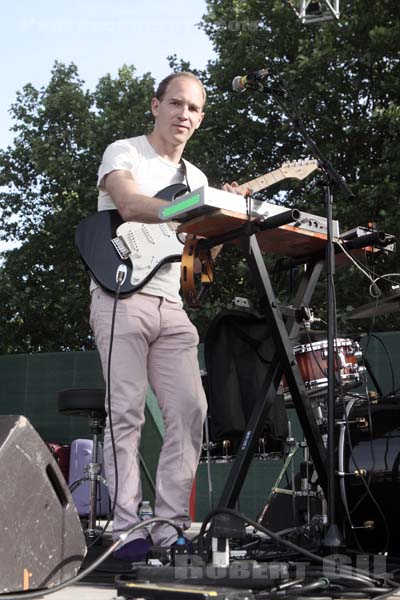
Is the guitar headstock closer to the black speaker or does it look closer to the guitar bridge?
the guitar bridge

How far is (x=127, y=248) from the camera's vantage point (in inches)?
116

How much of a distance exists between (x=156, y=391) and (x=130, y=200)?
2.38 ft

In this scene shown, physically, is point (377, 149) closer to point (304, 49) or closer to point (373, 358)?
point (304, 49)

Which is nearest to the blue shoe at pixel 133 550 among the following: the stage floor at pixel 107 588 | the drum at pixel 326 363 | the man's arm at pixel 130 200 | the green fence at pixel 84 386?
the stage floor at pixel 107 588

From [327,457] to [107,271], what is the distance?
1.05 meters

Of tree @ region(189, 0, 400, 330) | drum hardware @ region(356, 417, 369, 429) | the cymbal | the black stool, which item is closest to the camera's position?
drum hardware @ region(356, 417, 369, 429)

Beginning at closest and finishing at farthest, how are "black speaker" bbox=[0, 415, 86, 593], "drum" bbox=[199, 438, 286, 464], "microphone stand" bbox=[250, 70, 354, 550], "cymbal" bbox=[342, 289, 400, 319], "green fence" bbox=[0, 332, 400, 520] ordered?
1. "black speaker" bbox=[0, 415, 86, 593]
2. "microphone stand" bbox=[250, 70, 354, 550]
3. "cymbal" bbox=[342, 289, 400, 319]
4. "drum" bbox=[199, 438, 286, 464]
5. "green fence" bbox=[0, 332, 400, 520]

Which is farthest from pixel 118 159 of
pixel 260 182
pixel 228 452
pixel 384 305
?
pixel 228 452

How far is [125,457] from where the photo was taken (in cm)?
278

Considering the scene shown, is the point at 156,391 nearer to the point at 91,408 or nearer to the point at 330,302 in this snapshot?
the point at 330,302

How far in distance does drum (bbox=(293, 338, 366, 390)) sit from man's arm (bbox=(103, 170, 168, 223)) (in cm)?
72

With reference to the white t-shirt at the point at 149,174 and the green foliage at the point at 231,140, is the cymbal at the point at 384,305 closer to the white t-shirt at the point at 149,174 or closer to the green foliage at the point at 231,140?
the white t-shirt at the point at 149,174

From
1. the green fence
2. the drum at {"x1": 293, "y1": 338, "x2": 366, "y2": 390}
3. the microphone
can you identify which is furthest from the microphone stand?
the green fence

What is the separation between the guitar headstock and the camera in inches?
116
